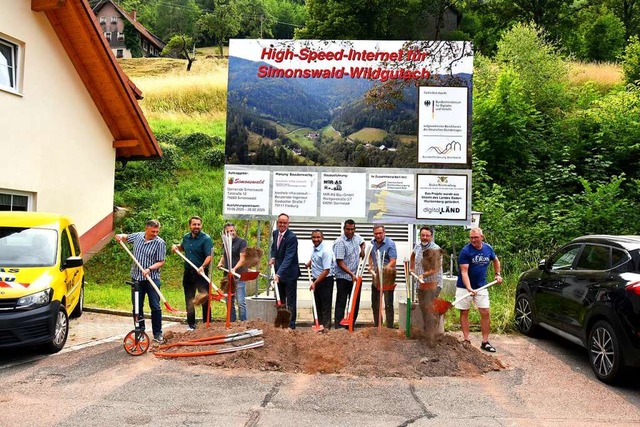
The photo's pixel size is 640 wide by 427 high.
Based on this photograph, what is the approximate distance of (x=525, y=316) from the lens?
9195mm

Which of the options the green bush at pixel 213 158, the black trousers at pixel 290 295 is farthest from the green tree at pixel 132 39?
the black trousers at pixel 290 295

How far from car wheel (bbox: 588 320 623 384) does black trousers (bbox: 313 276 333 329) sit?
376cm

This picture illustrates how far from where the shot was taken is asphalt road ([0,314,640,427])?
5.23 meters

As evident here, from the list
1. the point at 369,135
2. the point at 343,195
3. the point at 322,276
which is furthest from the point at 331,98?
the point at 322,276

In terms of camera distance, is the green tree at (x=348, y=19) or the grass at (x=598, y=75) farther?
the green tree at (x=348, y=19)

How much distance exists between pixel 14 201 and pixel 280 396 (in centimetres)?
961

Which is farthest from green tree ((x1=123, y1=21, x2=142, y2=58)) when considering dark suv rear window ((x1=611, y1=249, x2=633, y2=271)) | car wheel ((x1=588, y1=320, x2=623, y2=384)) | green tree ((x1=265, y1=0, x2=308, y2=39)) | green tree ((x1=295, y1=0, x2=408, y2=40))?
car wheel ((x1=588, y1=320, x2=623, y2=384))

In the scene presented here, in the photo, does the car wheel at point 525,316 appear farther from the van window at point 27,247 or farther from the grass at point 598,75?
the grass at point 598,75

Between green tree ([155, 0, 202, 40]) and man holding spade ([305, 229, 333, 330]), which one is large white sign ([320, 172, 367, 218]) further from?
green tree ([155, 0, 202, 40])

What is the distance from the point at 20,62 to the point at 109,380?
9.47 m

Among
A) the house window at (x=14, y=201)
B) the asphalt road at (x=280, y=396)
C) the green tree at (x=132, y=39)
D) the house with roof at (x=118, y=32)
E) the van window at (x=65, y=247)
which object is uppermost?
the house with roof at (x=118, y=32)

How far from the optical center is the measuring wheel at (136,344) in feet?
24.3

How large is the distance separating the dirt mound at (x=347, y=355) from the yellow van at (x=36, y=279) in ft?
4.63

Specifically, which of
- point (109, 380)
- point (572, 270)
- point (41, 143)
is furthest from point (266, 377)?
point (41, 143)
